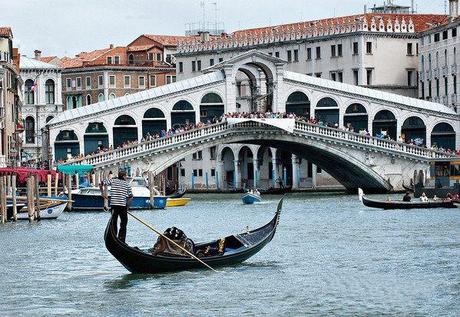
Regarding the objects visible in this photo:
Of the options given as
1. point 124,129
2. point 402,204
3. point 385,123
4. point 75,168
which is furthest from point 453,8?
→ point 402,204

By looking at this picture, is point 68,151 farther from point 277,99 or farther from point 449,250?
point 449,250

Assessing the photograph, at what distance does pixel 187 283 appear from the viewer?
24.7m

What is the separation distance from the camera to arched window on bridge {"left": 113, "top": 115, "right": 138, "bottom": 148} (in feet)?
190

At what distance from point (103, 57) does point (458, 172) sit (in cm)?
3615

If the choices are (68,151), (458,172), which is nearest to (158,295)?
(458,172)

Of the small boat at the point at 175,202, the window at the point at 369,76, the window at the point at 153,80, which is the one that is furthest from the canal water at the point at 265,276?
the window at the point at 153,80

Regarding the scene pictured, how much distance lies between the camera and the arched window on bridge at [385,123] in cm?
5975

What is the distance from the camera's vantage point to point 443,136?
5984 cm

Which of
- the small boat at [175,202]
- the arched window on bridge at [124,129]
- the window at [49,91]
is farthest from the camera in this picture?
the window at [49,91]

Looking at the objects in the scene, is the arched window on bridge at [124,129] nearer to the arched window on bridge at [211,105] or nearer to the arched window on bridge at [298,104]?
the arched window on bridge at [211,105]

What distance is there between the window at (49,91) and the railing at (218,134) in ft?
79.3

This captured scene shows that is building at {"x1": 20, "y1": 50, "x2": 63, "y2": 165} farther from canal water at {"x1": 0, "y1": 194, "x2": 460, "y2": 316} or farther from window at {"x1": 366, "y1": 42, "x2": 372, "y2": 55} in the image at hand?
canal water at {"x1": 0, "y1": 194, "x2": 460, "y2": 316}

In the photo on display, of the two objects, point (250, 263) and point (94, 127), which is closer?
point (250, 263)

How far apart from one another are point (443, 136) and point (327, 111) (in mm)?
4085
